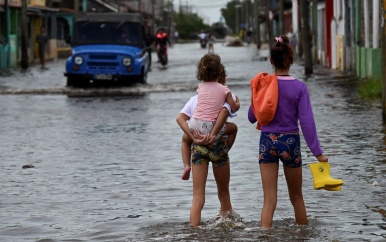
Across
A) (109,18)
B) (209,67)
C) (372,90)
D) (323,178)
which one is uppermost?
(109,18)

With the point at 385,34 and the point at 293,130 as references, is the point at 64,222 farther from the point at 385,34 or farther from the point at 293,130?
the point at 385,34

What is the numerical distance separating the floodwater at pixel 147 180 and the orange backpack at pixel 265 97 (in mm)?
871

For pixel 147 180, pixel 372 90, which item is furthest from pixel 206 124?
pixel 372 90

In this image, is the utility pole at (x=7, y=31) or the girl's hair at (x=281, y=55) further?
the utility pole at (x=7, y=31)

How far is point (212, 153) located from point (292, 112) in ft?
2.61

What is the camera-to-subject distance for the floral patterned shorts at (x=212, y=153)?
8.79 m

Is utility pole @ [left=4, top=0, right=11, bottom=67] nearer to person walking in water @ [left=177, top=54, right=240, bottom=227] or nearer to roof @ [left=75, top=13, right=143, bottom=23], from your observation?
roof @ [left=75, top=13, right=143, bottom=23]

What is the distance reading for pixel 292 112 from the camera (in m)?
8.30

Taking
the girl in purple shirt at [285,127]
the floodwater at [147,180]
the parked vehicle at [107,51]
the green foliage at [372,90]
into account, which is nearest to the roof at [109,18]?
the parked vehicle at [107,51]

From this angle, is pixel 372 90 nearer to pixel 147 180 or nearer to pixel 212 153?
pixel 147 180

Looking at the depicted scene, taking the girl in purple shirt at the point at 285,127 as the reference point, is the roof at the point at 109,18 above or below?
above

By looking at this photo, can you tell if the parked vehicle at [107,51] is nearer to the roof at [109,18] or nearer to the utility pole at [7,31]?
the roof at [109,18]

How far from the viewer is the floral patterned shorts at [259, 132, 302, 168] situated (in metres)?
8.29

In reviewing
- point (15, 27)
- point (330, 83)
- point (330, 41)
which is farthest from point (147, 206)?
point (15, 27)
